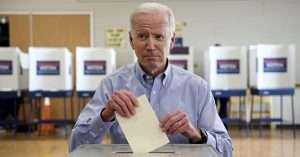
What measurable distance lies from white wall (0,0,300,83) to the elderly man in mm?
8237

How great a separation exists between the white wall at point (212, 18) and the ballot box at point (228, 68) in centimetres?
227

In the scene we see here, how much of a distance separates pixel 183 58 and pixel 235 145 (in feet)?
6.42

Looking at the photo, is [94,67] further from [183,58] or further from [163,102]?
[163,102]

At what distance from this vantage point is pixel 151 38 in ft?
5.39

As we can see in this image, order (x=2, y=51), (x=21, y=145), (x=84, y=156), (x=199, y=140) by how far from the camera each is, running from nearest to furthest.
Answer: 1. (x=84, y=156)
2. (x=199, y=140)
3. (x=21, y=145)
4. (x=2, y=51)

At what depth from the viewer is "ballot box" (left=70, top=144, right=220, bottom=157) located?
1.27 meters

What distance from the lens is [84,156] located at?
1.22 metres

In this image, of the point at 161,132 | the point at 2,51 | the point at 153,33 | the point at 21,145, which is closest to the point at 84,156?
the point at 161,132

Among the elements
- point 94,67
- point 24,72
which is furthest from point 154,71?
point 24,72

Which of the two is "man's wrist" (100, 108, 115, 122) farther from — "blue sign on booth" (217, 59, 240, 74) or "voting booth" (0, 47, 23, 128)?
"voting booth" (0, 47, 23, 128)

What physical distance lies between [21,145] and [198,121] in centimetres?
533

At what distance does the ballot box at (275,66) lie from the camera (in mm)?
7543

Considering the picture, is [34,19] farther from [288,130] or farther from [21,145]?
[288,130]

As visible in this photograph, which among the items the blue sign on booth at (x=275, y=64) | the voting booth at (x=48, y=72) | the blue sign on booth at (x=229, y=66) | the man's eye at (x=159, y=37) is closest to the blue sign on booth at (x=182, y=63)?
the blue sign on booth at (x=229, y=66)
